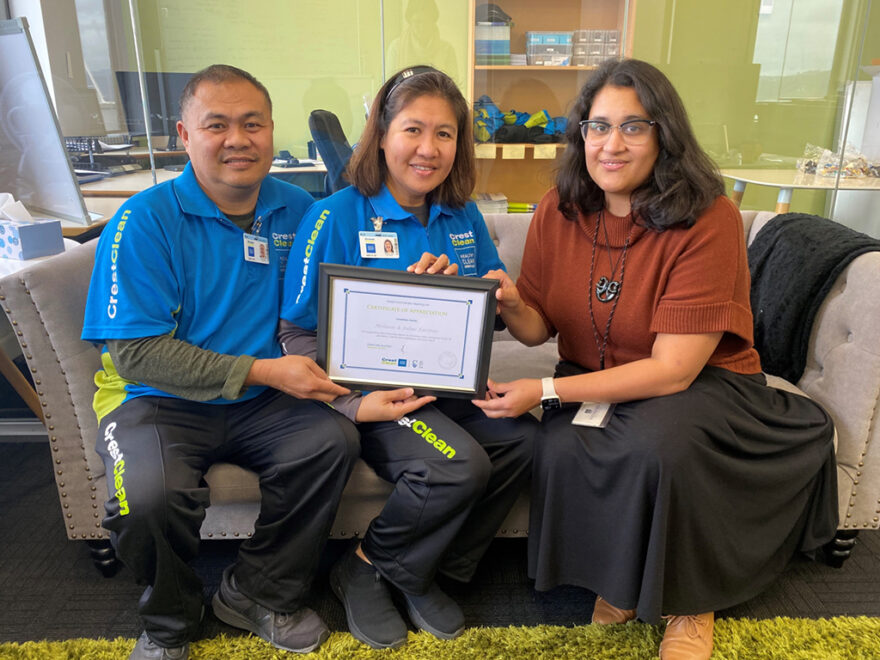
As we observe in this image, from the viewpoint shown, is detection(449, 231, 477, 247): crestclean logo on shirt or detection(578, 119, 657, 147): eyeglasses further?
detection(449, 231, 477, 247): crestclean logo on shirt

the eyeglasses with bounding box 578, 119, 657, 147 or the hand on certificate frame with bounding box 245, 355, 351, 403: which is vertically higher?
the eyeglasses with bounding box 578, 119, 657, 147

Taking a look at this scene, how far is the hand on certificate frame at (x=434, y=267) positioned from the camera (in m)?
1.35

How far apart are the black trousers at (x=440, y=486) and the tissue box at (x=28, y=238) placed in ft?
3.59

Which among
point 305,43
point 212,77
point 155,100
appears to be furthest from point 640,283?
point 155,100

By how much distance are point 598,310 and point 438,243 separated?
399mm

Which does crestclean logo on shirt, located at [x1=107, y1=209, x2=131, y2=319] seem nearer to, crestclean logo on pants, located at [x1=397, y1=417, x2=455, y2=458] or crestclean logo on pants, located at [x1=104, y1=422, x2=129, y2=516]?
crestclean logo on pants, located at [x1=104, y1=422, x2=129, y2=516]

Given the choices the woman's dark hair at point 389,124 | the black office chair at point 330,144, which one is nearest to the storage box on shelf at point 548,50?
the black office chair at point 330,144

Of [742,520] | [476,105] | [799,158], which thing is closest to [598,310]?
[742,520]

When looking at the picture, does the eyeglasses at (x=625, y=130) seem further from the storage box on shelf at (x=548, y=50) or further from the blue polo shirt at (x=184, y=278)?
the storage box on shelf at (x=548, y=50)

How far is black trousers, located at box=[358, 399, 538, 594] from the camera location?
1.34 m

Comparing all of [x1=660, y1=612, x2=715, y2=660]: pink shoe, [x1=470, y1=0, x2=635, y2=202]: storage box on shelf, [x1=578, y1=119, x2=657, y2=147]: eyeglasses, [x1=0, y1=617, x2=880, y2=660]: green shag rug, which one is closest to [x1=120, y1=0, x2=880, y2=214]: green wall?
[x1=470, y1=0, x2=635, y2=202]: storage box on shelf

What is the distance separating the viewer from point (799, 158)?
397cm

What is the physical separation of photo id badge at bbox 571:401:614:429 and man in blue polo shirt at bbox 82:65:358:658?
0.49 meters

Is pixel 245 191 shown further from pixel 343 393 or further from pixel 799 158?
pixel 799 158
